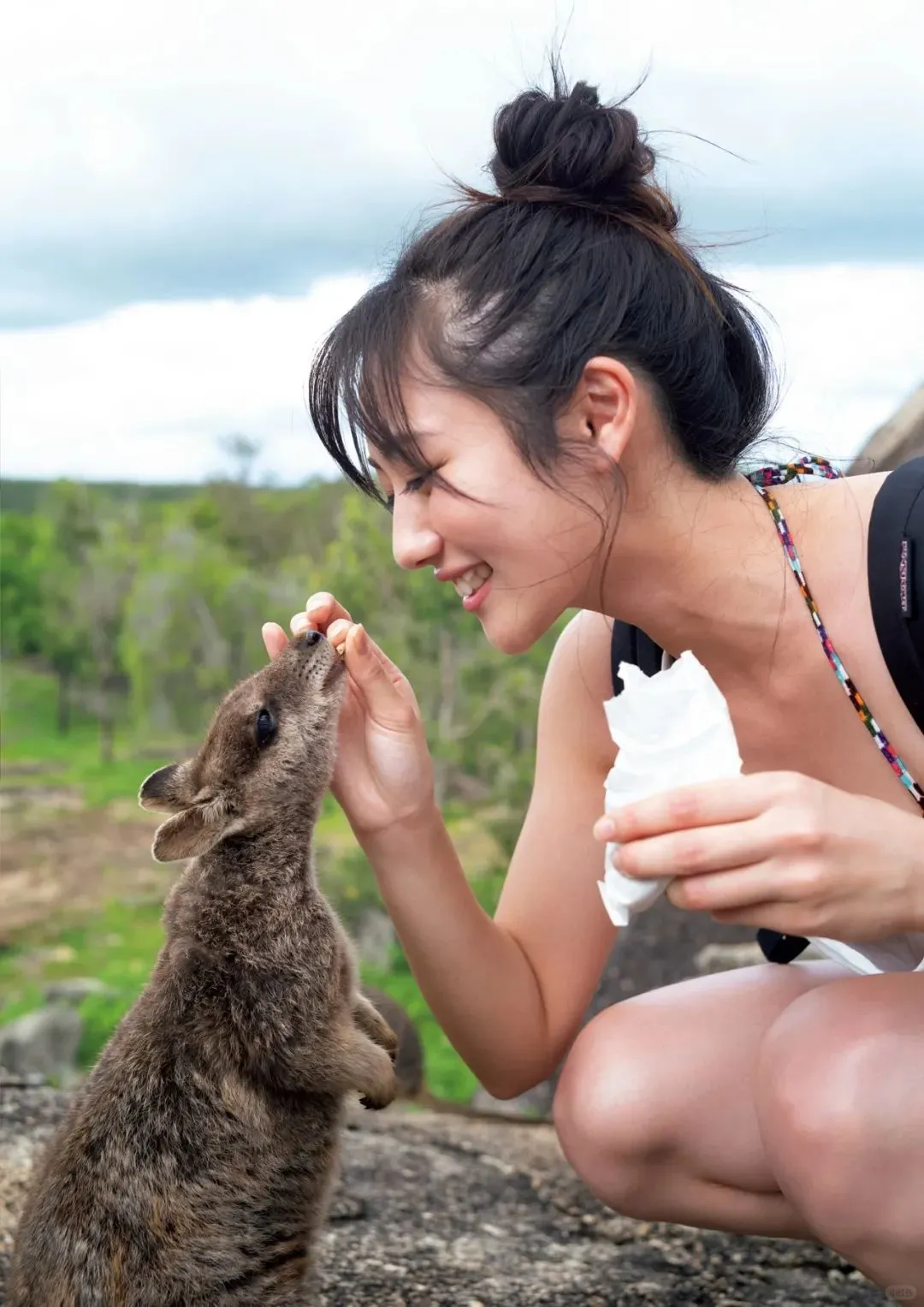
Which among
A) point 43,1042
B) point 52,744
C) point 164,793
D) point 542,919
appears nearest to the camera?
point 164,793

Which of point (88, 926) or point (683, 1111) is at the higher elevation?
point (683, 1111)

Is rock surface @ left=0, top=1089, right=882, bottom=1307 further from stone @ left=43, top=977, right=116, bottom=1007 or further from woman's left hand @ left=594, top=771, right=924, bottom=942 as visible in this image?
stone @ left=43, top=977, right=116, bottom=1007

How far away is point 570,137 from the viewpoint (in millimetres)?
2139

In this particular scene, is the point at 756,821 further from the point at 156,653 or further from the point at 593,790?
the point at 156,653

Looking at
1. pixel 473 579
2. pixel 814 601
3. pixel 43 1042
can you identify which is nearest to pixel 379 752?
pixel 473 579

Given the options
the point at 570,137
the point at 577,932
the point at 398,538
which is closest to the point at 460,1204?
the point at 577,932

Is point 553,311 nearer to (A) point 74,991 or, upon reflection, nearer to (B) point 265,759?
(B) point 265,759

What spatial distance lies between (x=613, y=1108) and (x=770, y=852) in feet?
3.03

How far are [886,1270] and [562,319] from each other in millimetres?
1461

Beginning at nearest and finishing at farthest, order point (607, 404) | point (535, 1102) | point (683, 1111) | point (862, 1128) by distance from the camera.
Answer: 1. point (862, 1128)
2. point (607, 404)
3. point (683, 1111)
4. point (535, 1102)

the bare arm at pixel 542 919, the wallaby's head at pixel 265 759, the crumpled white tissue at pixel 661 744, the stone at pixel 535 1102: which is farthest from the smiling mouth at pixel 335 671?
the stone at pixel 535 1102

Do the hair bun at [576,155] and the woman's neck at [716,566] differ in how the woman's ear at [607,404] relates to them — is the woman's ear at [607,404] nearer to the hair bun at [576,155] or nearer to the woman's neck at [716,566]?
the woman's neck at [716,566]

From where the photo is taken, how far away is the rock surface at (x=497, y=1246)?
2662 millimetres

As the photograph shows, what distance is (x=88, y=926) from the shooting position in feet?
39.9
